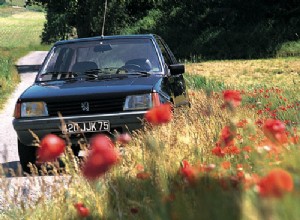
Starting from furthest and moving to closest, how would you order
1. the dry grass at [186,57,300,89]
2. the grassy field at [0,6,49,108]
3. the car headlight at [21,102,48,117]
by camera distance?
the grassy field at [0,6,49,108] → the dry grass at [186,57,300,89] → the car headlight at [21,102,48,117]

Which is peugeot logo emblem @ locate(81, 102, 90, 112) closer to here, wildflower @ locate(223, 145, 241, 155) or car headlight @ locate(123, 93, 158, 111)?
car headlight @ locate(123, 93, 158, 111)

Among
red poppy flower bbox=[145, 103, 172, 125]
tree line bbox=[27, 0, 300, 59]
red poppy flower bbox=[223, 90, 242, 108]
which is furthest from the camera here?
tree line bbox=[27, 0, 300, 59]

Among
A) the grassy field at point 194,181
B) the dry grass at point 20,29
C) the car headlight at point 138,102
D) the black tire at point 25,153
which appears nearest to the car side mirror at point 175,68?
the grassy field at point 194,181

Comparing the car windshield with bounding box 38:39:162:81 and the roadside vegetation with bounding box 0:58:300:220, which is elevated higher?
the roadside vegetation with bounding box 0:58:300:220

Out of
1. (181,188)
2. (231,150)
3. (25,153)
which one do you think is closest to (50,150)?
(181,188)

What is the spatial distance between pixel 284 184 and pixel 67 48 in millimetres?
7268

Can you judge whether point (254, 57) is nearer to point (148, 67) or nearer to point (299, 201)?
point (148, 67)

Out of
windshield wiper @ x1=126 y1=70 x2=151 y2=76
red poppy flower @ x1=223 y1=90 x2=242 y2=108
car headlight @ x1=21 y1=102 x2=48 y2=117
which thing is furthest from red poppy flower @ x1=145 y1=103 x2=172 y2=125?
windshield wiper @ x1=126 y1=70 x2=151 y2=76

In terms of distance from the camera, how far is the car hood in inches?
304

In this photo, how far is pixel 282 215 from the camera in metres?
2.57

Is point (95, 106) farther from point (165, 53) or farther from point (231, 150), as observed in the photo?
point (231, 150)

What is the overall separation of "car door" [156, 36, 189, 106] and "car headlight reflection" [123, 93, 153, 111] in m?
0.55

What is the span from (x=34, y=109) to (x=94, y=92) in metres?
0.71

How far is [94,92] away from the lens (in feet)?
25.4
